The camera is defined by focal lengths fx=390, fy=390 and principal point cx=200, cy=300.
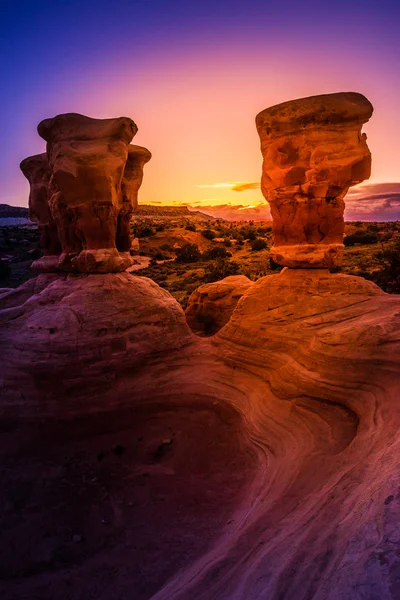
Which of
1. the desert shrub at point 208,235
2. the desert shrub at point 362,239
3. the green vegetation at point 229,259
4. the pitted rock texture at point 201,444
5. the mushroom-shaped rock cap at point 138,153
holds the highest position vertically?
the mushroom-shaped rock cap at point 138,153

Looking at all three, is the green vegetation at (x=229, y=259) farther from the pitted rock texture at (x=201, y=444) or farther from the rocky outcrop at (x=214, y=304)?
the pitted rock texture at (x=201, y=444)

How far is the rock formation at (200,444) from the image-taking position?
2662mm

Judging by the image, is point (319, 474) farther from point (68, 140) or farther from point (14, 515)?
point (68, 140)

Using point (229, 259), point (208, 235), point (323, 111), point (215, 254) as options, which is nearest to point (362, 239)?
point (229, 259)

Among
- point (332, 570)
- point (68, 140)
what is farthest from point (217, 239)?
point (332, 570)

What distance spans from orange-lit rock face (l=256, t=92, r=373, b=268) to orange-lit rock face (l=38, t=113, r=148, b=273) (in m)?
2.60

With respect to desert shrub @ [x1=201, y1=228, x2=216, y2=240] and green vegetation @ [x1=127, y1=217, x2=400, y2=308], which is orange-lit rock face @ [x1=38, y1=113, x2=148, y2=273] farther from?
desert shrub @ [x1=201, y1=228, x2=216, y2=240]

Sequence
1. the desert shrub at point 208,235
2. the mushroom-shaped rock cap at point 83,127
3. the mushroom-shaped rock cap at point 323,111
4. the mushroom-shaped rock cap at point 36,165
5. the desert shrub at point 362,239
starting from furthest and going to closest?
the desert shrub at point 208,235, the desert shrub at point 362,239, the mushroom-shaped rock cap at point 36,165, the mushroom-shaped rock cap at point 83,127, the mushroom-shaped rock cap at point 323,111

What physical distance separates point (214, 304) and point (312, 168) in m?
4.19

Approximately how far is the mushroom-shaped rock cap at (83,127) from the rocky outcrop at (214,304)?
4135mm

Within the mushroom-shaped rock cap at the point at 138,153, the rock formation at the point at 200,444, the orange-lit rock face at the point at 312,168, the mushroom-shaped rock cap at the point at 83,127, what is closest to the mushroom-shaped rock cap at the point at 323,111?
the orange-lit rock face at the point at 312,168

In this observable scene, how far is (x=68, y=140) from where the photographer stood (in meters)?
6.73

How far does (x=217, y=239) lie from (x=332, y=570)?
35.4 meters

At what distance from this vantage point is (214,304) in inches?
377
